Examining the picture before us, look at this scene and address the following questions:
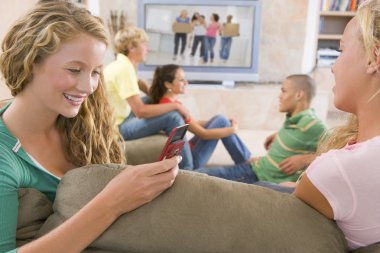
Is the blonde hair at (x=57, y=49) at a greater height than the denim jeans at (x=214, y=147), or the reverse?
the blonde hair at (x=57, y=49)

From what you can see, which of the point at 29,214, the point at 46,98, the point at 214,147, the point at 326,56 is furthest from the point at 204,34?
the point at 29,214

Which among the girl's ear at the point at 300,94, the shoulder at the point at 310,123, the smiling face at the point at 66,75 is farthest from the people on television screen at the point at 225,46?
the smiling face at the point at 66,75

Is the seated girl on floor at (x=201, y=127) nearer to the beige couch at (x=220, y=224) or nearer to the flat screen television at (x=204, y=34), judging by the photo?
the flat screen television at (x=204, y=34)

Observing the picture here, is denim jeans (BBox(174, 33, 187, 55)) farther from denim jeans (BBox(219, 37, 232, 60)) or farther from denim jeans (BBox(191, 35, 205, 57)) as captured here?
denim jeans (BBox(219, 37, 232, 60))

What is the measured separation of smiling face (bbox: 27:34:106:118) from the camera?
1.16 meters

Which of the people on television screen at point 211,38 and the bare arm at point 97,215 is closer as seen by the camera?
the bare arm at point 97,215

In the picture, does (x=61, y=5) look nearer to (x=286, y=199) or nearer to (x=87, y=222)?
(x=87, y=222)

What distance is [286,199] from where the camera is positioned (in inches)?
34.3

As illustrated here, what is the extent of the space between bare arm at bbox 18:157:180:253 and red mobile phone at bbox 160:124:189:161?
13 cm

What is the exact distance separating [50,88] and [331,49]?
4.79m

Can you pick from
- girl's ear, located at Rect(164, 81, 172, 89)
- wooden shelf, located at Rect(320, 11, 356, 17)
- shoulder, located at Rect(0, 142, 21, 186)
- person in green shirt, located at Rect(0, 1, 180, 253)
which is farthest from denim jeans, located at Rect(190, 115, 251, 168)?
wooden shelf, located at Rect(320, 11, 356, 17)

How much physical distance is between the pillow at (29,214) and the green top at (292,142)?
182 centimetres

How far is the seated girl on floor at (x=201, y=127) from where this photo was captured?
325 centimetres

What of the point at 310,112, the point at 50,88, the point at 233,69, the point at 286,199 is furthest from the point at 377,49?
the point at 233,69
